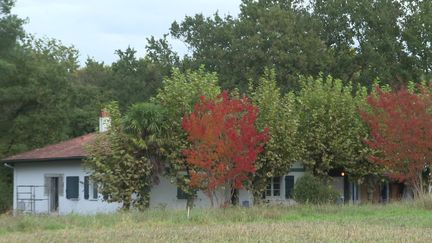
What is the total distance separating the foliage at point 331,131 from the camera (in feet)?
103

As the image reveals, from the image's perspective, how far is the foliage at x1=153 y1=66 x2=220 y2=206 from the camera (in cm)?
2898

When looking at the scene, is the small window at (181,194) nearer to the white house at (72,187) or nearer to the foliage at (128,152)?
the white house at (72,187)

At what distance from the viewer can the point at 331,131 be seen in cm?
3155

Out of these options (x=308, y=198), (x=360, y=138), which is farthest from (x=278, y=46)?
(x=308, y=198)

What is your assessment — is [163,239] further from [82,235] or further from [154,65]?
[154,65]

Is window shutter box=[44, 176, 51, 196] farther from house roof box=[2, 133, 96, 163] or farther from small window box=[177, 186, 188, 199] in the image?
small window box=[177, 186, 188, 199]

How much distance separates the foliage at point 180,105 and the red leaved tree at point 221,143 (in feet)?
5.53

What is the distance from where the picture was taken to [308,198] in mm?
29844

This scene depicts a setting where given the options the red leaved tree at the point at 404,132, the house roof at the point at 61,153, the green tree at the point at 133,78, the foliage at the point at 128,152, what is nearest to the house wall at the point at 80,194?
the house roof at the point at 61,153

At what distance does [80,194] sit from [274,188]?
9.70 m

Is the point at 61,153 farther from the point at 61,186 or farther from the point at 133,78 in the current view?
the point at 133,78

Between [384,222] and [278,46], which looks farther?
[278,46]

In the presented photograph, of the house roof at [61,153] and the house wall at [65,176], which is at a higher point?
the house roof at [61,153]

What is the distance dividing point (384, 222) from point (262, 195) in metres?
12.4
